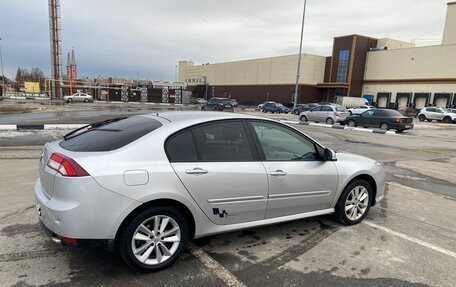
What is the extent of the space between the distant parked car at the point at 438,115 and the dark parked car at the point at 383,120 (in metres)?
15.4

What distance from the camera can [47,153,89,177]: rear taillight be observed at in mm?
3010

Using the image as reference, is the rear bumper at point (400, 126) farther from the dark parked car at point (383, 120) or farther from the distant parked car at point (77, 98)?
the distant parked car at point (77, 98)

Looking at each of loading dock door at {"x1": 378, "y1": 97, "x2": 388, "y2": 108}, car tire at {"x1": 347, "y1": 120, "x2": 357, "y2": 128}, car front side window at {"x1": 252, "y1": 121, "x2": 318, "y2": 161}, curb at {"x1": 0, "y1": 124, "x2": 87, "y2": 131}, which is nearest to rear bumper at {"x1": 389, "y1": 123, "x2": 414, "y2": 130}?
car tire at {"x1": 347, "y1": 120, "x2": 357, "y2": 128}

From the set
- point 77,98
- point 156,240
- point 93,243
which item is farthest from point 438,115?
point 77,98

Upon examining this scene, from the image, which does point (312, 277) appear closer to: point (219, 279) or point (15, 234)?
point (219, 279)

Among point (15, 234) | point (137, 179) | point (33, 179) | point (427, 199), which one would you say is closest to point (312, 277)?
point (137, 179)

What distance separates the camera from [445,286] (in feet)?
10.7

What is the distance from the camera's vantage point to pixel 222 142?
3.75 meters

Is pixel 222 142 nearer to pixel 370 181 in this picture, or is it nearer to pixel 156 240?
pixel 156 240

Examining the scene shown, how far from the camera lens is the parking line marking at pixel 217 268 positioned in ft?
10.5

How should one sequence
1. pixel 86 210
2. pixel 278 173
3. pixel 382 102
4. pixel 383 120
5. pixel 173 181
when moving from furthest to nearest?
pixel 382 102, pixel 383 120, pixel 278 173, pixel 173 181, pixel 86 210

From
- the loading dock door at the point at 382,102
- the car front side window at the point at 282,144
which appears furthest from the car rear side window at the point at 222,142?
the loading dock door at the point at 382,102

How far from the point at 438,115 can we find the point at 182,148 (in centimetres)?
3834

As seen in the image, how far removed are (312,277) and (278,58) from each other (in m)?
74.3
